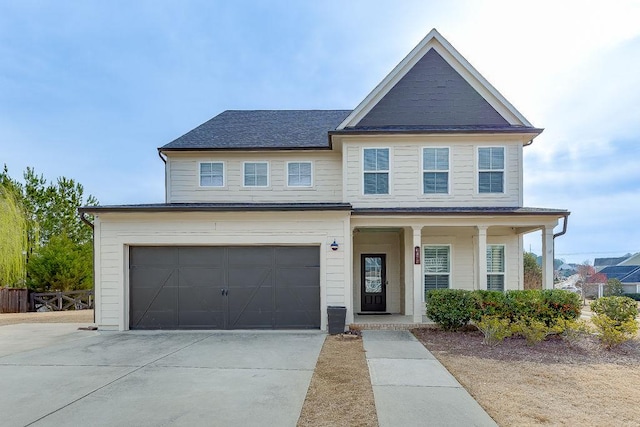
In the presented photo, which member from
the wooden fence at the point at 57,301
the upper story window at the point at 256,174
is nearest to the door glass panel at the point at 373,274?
the upper story window at the point at 256,174

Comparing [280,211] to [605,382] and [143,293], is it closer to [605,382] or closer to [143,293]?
[143,293]

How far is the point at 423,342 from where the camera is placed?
29.9 ft

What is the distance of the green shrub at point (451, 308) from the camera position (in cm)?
995

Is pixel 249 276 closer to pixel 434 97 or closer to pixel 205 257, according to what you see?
pixel 205 257

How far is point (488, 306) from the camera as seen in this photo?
979 cm

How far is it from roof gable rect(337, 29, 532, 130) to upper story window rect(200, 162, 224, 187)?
4840 millimetres

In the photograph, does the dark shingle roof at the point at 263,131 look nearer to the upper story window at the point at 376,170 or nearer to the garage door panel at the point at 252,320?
the upper story window at the point at 376,170

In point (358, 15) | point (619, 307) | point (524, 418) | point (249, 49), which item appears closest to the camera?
point (524, 418)

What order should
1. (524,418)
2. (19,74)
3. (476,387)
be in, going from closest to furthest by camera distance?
(524,418), (476,387), (19,74)

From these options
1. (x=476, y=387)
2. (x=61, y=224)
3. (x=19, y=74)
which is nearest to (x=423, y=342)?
(x=476, y=387)

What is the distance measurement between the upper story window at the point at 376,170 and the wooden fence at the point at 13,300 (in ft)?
51.9

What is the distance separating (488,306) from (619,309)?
2882mm

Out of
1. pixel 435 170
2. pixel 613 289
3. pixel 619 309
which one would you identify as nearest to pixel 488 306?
pixel 619 309

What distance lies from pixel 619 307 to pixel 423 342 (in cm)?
473
